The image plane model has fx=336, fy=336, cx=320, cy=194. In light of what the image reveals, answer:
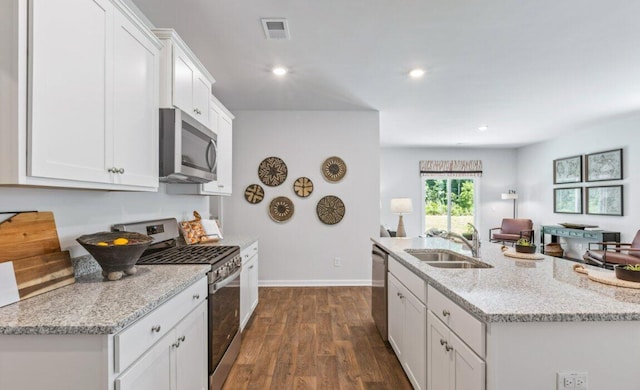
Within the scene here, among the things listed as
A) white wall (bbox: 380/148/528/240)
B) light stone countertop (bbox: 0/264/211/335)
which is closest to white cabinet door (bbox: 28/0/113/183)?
light stone countertop (bbox: 0/264/211/335)

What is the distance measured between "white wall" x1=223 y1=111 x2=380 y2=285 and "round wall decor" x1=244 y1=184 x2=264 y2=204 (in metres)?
0.06

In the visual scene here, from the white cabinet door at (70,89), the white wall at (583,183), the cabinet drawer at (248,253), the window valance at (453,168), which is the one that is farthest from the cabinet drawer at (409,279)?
the window valance at (453,168)

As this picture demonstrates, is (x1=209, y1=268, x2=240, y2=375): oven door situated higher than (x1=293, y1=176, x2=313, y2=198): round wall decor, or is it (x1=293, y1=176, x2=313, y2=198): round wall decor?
(x1=293, y1=176, x2=313, y2=198): round wall decor

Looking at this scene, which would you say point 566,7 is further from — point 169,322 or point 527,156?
point 527,156

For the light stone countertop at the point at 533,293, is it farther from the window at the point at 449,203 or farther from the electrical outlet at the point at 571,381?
the window at the point at 449,203

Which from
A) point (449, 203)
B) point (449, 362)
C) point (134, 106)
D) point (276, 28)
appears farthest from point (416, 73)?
point (449, 203)

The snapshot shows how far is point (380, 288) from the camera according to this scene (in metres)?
2.92

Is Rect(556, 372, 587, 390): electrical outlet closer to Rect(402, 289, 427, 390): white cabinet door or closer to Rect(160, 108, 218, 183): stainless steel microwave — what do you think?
Rect(402, 289, 427, 390): white cabinet door

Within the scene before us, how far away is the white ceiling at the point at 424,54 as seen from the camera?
7.49ft

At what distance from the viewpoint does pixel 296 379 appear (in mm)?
2324

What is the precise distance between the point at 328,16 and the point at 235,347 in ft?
8.20

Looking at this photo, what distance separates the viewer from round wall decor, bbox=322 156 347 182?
4.76m

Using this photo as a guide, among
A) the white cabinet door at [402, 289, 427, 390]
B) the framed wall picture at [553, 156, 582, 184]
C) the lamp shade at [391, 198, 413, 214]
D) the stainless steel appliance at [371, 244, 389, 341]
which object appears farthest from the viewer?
the framed wall picture at [553, 156, 582, 184]

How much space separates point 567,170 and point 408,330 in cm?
633
